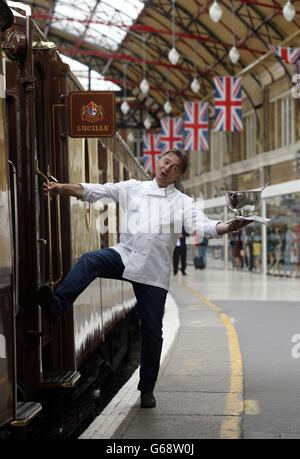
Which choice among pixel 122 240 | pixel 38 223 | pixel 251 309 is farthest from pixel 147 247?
pixel 251 309

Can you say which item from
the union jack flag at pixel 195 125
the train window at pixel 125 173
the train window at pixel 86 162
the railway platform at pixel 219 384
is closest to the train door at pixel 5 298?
the railway platform at pixel 219 384

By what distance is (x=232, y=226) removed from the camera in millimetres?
5953

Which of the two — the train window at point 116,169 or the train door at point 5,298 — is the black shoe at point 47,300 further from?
the train window at point 116,169

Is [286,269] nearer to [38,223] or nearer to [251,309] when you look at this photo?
[251,309]

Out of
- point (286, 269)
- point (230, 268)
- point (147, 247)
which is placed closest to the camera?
point (147, 247)

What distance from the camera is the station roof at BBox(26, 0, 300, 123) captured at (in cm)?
3522

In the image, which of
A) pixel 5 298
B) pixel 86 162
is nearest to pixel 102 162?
pixel 86 162

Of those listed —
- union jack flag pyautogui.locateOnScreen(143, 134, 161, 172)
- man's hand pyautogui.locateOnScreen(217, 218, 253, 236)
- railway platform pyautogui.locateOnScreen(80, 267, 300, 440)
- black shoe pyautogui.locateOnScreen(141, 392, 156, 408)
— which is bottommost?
railway platform pyautogui.locateOnScreen(80, 267, 300, 440)

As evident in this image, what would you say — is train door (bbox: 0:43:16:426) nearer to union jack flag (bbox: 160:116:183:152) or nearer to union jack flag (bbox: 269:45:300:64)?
union jack flag (bbox: 269:45:300:64)

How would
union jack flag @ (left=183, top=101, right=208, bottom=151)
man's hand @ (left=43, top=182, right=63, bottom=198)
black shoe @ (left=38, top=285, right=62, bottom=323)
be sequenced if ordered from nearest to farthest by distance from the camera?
1. black shoe @ (left=38, top=285, right=62, bottom=323)
2. man's hand @ (left=43, top=182, right=63, bottom=198)
3. union jack flag @ (left=183, top=101, right=208, bottom=151)

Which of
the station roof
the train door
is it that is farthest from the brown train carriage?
the station roof

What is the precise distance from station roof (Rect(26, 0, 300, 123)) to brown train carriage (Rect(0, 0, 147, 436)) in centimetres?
2590
